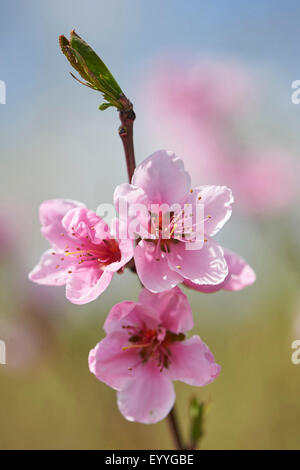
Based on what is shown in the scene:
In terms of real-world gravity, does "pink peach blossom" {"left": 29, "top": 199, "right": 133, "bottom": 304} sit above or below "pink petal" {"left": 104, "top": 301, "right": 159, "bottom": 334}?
above

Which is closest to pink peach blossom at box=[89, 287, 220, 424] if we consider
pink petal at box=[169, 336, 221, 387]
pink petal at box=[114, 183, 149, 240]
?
pink petal at box=[169, 336, 221, 387]

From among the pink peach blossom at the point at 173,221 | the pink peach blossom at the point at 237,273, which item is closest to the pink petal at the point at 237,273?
the pink peach blossom at the point at 237,273

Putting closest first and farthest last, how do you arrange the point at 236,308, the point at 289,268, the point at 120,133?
the point at 120,133, the point at 289,268, the point at 236,308

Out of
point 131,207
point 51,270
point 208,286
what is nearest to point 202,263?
point 208,286

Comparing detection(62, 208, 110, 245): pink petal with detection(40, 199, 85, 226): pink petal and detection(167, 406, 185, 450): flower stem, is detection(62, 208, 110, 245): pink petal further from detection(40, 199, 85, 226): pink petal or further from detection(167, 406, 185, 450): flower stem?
detection(167, 406, 185, 450): flower stem

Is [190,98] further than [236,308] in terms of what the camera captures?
No

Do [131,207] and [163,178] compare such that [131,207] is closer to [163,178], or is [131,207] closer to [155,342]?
[163,178]
